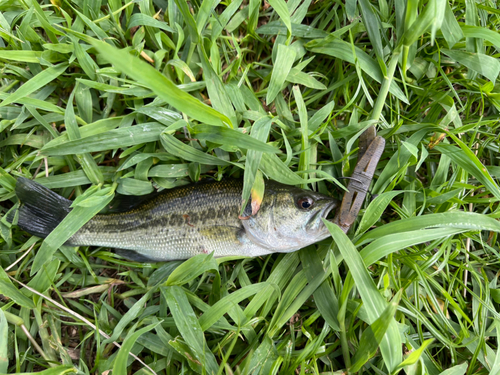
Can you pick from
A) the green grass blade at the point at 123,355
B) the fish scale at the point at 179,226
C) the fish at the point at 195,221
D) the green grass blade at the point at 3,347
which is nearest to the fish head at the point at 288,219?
the fish at the point at 195,221

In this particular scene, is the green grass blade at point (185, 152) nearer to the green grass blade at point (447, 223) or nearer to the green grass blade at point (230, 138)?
the green grass blade at point (230, 138)

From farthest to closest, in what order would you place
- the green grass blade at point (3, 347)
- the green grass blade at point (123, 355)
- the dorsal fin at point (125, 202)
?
1. the dorsal fin at point (125, 202)
2. the green grass blade at point (3, 347)
3. the green grass blade at point (123, 355)

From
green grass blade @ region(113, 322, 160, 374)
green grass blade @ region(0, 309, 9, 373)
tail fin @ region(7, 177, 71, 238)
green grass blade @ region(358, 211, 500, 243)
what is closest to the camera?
green grass blade @ region(113, 322, 160, 374)

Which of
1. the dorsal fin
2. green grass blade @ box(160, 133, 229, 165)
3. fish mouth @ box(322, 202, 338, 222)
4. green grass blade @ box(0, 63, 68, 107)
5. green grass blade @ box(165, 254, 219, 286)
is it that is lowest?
green grass blade @ box(165, 254, 219, 286)

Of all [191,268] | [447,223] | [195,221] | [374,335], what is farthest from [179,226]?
[447,223]

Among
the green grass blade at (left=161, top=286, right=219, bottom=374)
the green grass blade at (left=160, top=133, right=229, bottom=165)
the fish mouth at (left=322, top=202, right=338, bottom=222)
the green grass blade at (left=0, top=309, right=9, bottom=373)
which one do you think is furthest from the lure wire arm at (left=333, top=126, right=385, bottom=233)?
the green grass blade at (left=0, top=309, right=9, bottom=373)

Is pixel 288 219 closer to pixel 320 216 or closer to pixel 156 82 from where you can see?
pixel 320 216

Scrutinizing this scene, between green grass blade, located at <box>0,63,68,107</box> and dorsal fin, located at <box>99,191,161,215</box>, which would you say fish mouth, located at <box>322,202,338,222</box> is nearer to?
dorsal fin, located at <box>99,191,161,215</box>
